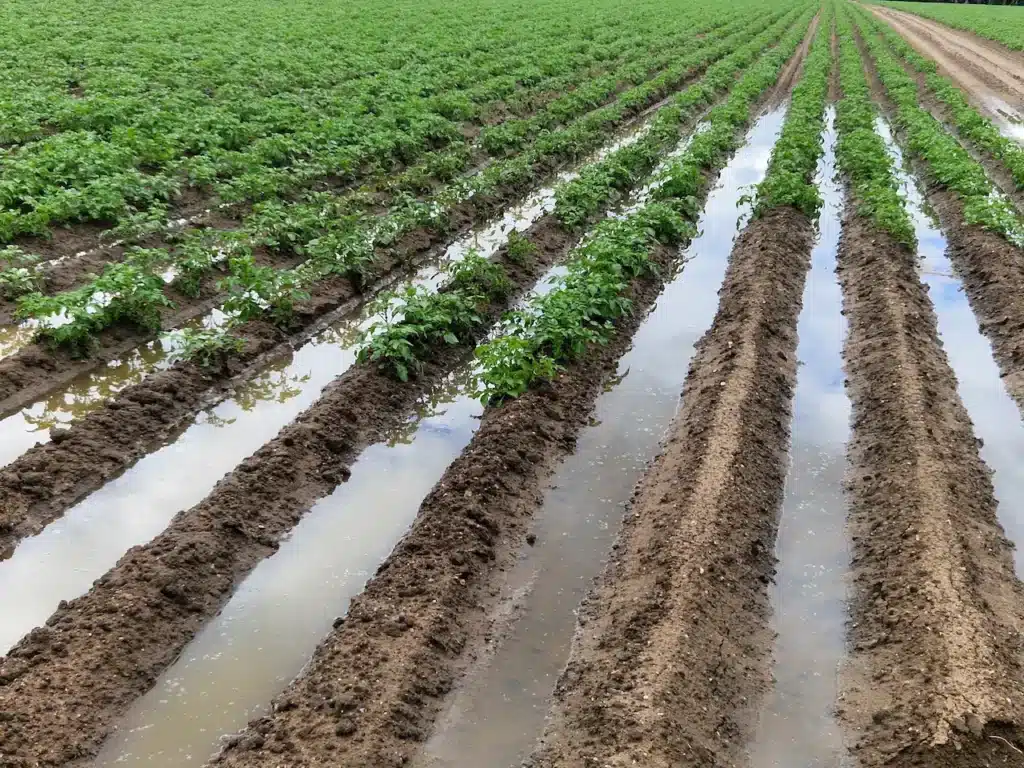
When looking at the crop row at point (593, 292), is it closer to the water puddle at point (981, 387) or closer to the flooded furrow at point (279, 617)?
the flooded furrow at point (279, 617)

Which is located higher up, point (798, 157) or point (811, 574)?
point (798, 157)

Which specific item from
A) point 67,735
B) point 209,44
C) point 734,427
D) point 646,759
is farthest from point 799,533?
point 209,44

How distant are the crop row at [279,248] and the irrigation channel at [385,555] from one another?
279 centimetres

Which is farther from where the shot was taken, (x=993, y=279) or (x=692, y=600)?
(x=993, y=279)

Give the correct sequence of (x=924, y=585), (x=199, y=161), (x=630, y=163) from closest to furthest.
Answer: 1. (x=924, y=585)
2. (x=199, y=161)
3. (x=630, y=163)

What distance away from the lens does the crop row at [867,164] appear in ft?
42.8

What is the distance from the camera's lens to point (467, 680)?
17.1 ft

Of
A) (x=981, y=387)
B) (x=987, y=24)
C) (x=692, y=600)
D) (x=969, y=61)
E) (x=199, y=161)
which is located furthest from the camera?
(x=987, y=24)

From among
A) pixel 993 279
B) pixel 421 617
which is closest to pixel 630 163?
pixel 993 279

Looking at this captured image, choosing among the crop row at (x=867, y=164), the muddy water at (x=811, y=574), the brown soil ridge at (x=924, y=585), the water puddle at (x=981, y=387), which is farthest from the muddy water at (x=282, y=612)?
the crop row at (x=867, y=164)

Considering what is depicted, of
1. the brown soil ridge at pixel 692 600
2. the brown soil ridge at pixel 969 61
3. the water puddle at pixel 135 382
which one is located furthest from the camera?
the brown soil ridge at pixel 969 61

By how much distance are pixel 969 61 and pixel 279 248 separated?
121 ft

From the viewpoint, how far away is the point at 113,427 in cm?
746

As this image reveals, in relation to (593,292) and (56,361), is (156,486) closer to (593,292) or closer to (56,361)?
(56,361)
